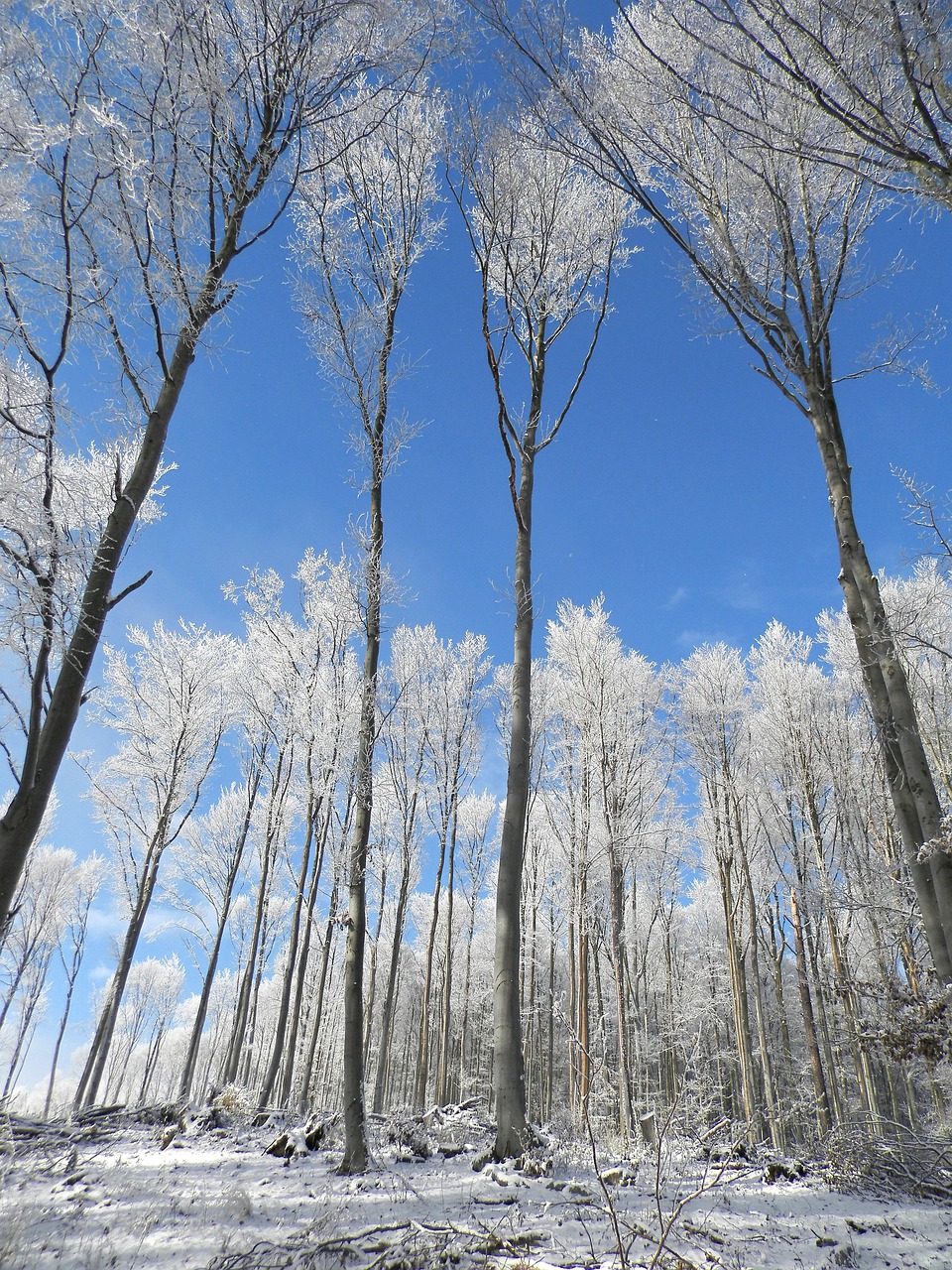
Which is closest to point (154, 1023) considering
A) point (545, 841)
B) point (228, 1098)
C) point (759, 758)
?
point (545, 841)

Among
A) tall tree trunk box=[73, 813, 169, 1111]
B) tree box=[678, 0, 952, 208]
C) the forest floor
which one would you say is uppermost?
tree box=[678, 0, 952, 208]

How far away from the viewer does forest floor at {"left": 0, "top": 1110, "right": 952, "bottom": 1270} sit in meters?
2.59

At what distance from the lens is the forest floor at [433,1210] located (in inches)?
102

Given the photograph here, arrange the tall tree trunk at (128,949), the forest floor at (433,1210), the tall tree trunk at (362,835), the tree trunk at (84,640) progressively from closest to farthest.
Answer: the forest floor at (433,1210) < the tree trunk at (84,640) < the tall tree trunk at (362,835) < the tall tree trunk at (128,949)

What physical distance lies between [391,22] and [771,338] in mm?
4209

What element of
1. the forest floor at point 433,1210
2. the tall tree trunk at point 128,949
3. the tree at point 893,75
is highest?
the tree at point 893,75

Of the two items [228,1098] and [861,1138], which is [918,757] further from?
[228,1098]

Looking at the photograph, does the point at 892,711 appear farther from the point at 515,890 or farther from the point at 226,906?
the point at 226,906

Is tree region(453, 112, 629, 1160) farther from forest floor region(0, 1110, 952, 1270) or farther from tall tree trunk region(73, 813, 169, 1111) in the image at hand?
tall tree trunk region(73, 813, 169, 1111)

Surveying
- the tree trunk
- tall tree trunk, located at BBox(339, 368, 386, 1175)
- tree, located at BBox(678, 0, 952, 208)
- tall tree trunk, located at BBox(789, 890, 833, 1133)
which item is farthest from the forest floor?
tall tree trunk, located at BBox(789, 890, 833, 1133)

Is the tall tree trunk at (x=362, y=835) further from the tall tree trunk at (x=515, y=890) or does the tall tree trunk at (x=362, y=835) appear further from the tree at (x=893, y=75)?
the tree at (x=893, y=75)

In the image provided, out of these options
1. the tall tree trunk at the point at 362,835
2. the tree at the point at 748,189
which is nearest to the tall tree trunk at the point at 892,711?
the tree at the point at 748,189

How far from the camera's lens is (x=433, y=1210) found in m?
3.57

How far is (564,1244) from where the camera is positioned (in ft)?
9.70
